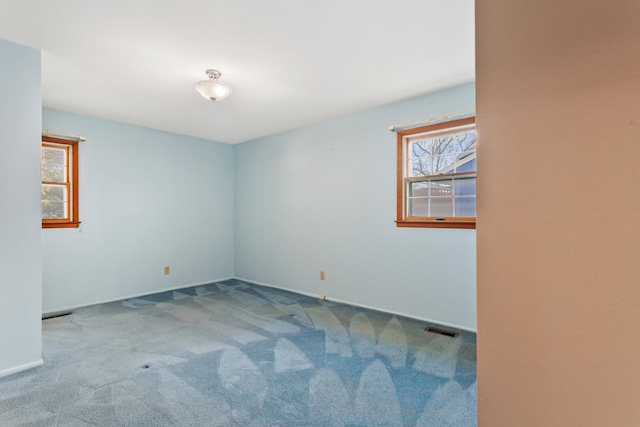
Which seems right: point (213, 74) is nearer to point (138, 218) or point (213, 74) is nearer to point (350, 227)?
point (350, 227)

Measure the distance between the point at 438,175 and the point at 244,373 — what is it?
8.79 feet

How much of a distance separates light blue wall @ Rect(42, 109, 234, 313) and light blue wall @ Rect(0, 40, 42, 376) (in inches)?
66.2

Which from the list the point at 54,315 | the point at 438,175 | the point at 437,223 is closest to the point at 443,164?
the point at 438,175

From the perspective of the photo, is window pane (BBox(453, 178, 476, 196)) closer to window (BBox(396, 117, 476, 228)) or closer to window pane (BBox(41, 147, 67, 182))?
window (BBox(396, 117, 476, 228))

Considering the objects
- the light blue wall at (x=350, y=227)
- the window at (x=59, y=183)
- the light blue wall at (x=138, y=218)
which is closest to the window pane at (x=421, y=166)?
the light blue wall at (x=350, y=227)

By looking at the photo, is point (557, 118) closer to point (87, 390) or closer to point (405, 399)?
point (405, 399)

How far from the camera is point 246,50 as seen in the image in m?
2.49

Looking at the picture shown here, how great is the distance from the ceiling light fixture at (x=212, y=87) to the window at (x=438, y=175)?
6.50 feet

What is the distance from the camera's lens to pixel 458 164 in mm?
3316

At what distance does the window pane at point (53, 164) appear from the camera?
3.86 m

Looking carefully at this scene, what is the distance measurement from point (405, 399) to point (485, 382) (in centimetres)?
114

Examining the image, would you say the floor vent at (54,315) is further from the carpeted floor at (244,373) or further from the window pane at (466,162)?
the window pane at (466,162)

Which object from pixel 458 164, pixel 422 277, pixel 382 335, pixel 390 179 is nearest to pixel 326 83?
pixel 390 179

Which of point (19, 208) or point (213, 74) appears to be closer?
point (19, 208)
